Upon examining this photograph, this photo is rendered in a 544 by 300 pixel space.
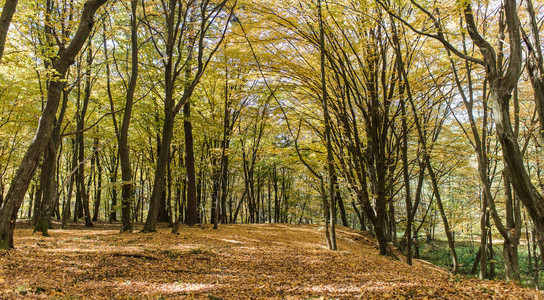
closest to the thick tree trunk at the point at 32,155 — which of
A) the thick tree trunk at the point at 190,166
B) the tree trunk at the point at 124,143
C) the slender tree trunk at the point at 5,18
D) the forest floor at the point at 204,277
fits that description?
the forest floor at the point at 204,277

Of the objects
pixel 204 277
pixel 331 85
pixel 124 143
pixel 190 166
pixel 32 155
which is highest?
pixel 331 85

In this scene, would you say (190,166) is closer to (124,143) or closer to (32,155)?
(124,143)

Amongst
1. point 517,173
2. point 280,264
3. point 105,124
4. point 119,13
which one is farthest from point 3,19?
point 105,124

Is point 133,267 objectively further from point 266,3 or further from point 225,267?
point 266,3

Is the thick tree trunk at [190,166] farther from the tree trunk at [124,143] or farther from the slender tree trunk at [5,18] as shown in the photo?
the slender tree trunk at [5,18]

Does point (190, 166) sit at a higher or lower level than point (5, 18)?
lower

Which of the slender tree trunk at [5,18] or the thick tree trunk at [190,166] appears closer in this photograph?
the slender tree trunk at [5,18]

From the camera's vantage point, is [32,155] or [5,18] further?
[32,155]

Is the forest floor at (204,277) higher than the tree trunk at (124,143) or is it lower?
lower

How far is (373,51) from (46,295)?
744 cm

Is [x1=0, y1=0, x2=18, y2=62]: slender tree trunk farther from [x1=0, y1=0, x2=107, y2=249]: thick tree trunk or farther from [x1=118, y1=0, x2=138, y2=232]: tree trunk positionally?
[x1=118, y1=0, x2=138, y2=232]: tree trunk

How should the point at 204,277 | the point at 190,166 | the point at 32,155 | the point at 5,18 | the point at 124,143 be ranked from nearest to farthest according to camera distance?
the point at 5,18
the point at 204,277
the point at 32,155
the point at 124,143
the point at 190,166

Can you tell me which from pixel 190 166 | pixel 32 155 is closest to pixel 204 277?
pixel 32 155

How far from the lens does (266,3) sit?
6.85 meters
